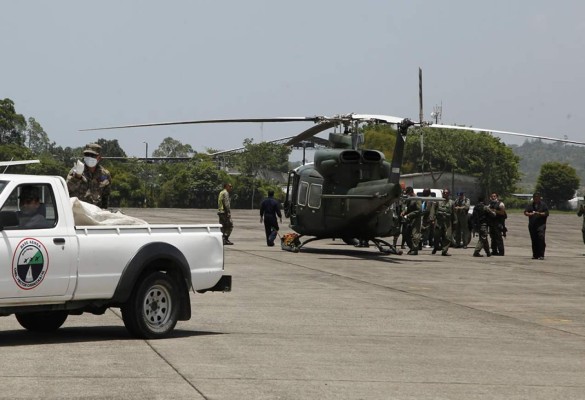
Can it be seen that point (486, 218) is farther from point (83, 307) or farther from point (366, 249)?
point (83, 307)

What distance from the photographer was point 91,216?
12.8 metres

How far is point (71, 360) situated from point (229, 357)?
1593 millimetres

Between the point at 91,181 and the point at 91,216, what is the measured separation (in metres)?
4.98

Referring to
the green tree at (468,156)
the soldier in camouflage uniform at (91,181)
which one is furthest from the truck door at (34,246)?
the green tree at (468,156)

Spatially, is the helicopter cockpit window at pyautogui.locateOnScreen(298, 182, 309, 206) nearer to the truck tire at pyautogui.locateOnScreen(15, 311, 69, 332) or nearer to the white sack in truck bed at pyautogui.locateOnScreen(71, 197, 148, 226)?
the truck tire at pyautogui.locateOnScreen(15, 311, 69, 332)

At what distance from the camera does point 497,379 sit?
10766 mm

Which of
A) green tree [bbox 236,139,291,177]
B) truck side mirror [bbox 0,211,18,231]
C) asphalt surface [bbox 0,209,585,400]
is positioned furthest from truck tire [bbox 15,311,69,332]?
green tree [bbox 236,139,291,177]

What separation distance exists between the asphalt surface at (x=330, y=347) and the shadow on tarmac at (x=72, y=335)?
2cm

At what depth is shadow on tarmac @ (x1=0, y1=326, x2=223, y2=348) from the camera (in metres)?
12.5

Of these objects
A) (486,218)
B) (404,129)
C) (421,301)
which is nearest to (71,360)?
(421,301)

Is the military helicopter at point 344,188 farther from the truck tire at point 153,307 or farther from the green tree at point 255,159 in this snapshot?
the green tree at point 255,159

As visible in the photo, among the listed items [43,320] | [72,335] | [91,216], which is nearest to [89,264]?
[91,216]

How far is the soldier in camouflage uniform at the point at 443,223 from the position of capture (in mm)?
33344

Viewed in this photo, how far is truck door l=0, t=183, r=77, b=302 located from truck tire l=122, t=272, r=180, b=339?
0.85 m
